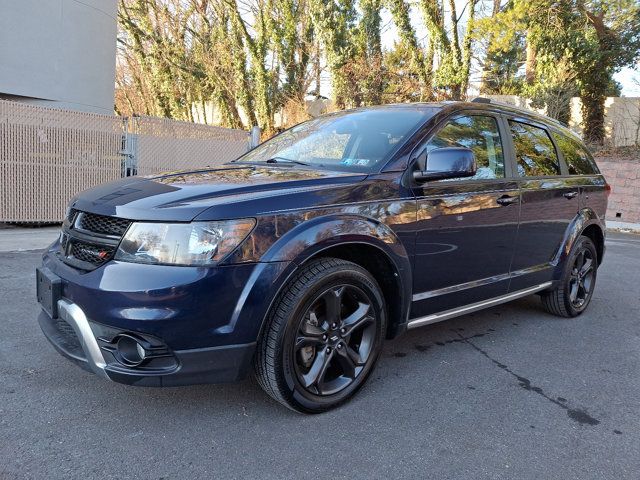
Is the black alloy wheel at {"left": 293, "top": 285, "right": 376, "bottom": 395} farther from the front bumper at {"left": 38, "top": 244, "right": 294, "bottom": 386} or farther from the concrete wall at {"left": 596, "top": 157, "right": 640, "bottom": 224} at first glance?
the concrete wall at {"left": 596, "top": 157, "right": 640, "bottom": 224}

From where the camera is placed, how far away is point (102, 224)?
104 inches

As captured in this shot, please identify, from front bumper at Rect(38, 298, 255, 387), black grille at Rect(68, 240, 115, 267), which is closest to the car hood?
black grille at Rect(68, 240, 115, 267)

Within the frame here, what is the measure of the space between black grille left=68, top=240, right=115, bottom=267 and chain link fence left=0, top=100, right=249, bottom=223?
5592mm

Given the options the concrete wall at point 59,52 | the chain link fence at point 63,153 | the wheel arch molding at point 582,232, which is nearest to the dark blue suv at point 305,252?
the wheel arch molding at point 582,232

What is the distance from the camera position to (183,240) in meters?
2.39

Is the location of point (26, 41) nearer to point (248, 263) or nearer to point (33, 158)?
point (33, 158)

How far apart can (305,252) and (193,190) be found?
2.19 ft

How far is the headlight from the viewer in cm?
239

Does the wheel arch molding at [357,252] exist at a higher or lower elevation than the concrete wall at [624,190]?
lower

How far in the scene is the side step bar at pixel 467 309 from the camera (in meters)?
3.40

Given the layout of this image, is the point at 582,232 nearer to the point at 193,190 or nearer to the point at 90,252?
the point at 193,190

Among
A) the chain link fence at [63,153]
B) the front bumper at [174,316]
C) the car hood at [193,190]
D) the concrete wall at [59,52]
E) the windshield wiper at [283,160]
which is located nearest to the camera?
the front bumper at [174,316]

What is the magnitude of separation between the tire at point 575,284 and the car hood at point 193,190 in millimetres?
2725

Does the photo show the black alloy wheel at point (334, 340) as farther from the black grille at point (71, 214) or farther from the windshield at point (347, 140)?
the black grille at point (71, 214)
